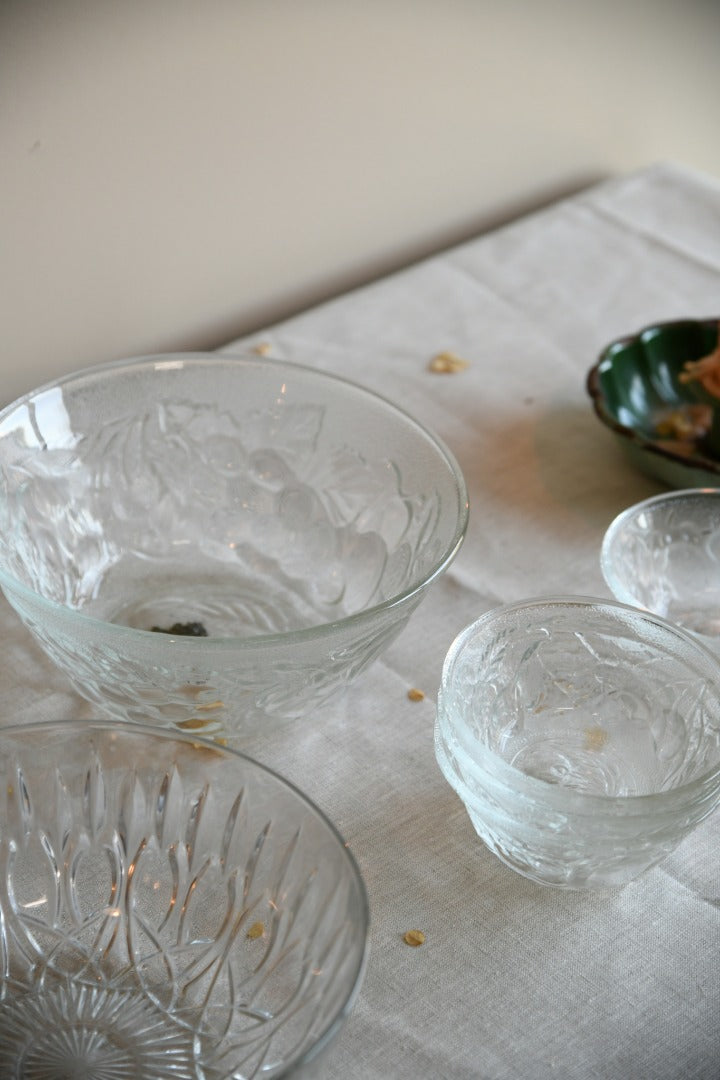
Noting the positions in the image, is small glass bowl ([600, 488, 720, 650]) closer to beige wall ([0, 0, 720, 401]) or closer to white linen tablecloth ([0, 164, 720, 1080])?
white linen tablecloth ([0, 164, 720, 1080])

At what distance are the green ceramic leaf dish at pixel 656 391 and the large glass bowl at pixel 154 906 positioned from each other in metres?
0.37

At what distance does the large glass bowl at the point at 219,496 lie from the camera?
592 mm

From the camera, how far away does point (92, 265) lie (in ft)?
2.48

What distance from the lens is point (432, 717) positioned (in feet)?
1.86

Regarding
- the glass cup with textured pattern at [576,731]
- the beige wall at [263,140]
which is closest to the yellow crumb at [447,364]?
the beige wall at [263,140]

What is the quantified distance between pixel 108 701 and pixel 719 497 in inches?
14.3

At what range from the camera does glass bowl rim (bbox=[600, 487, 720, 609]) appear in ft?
1.92

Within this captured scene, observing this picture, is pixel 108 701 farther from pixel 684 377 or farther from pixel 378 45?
pixel 378 45

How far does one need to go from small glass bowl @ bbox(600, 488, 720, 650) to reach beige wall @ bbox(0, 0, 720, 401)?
372mm

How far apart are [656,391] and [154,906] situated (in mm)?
493

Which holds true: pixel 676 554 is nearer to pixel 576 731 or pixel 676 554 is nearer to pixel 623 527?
pixel 623 527

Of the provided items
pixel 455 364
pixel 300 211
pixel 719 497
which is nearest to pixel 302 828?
pixel 719 497

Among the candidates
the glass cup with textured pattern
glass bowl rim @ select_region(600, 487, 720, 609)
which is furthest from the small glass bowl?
the glass cup with textured pattern

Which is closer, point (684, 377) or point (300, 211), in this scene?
point (684, 377)
